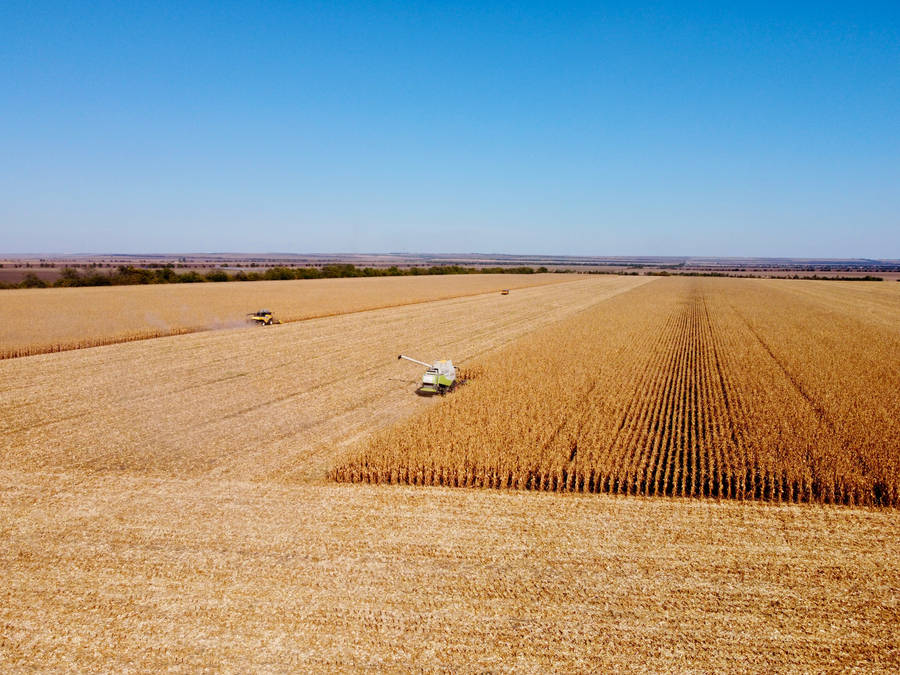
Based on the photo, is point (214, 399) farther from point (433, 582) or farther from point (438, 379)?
point (433, 582)

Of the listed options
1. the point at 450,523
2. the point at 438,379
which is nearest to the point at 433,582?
the point at 450,523

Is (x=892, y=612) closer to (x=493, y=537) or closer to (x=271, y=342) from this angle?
(x=493, y=537)

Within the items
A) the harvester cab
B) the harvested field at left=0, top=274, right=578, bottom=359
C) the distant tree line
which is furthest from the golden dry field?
the distant tree line

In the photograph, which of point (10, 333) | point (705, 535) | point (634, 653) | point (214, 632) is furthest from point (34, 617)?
point (10, 333)

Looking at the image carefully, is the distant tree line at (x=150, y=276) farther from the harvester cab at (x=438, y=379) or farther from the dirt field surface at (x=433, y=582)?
the dirt field surface at (x=433, y=582)

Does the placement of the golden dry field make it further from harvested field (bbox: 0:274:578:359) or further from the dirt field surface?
harvested field (bbox: 0:274:578:359)

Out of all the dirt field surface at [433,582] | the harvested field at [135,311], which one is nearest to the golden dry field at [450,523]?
the dirt field surface at [433,582]

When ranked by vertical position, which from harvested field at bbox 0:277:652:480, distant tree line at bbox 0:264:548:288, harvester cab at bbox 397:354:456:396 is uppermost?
distant tree line at bbox 0:264:548:288
